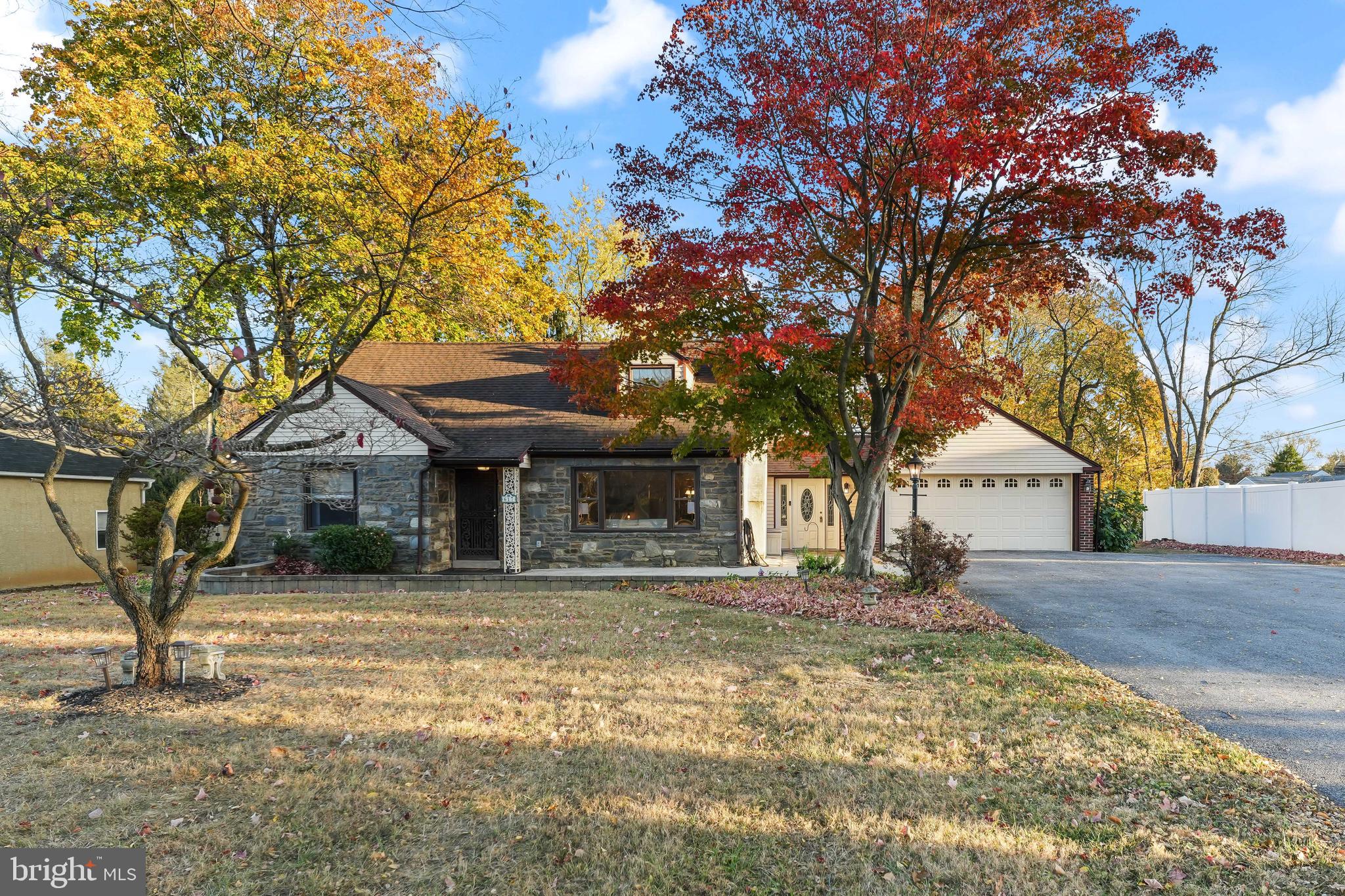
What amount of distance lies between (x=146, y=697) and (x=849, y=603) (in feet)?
25.2

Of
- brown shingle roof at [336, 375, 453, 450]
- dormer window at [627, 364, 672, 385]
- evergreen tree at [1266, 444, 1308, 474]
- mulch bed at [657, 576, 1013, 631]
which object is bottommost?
mulch bed at [657, 576, 1013, 631]

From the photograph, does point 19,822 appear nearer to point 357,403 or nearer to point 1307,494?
point 357,403

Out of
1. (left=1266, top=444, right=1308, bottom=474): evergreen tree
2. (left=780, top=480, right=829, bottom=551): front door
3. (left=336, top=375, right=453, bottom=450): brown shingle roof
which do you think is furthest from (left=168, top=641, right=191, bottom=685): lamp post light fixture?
(left=1266, top=444, right=1308, bottom=474): evergreen tree

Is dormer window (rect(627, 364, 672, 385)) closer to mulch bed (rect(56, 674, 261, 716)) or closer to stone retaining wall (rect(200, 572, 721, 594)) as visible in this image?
stone retaining wall (rect(200, 572, 721, 594))

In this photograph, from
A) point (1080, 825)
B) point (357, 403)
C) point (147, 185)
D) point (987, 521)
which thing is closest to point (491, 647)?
point (1080, 825)

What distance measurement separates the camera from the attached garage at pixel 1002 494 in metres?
20.6

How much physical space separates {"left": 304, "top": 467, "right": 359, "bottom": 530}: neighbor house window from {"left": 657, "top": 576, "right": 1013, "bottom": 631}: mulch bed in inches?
263

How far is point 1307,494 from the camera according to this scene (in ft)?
61.6

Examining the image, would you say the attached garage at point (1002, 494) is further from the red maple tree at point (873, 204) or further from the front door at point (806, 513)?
the red maple tree at point (873, 204)

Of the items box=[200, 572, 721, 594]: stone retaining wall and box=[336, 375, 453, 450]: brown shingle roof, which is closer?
box=[200, 572, 721, 594]: stone retaining wall

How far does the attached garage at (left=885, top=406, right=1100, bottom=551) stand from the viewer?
20625 mm

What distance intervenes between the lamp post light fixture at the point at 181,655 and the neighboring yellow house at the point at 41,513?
35.0 ft

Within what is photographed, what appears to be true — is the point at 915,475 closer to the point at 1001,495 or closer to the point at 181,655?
the point at 1001,495

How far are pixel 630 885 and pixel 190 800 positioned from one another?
8.16 ft
